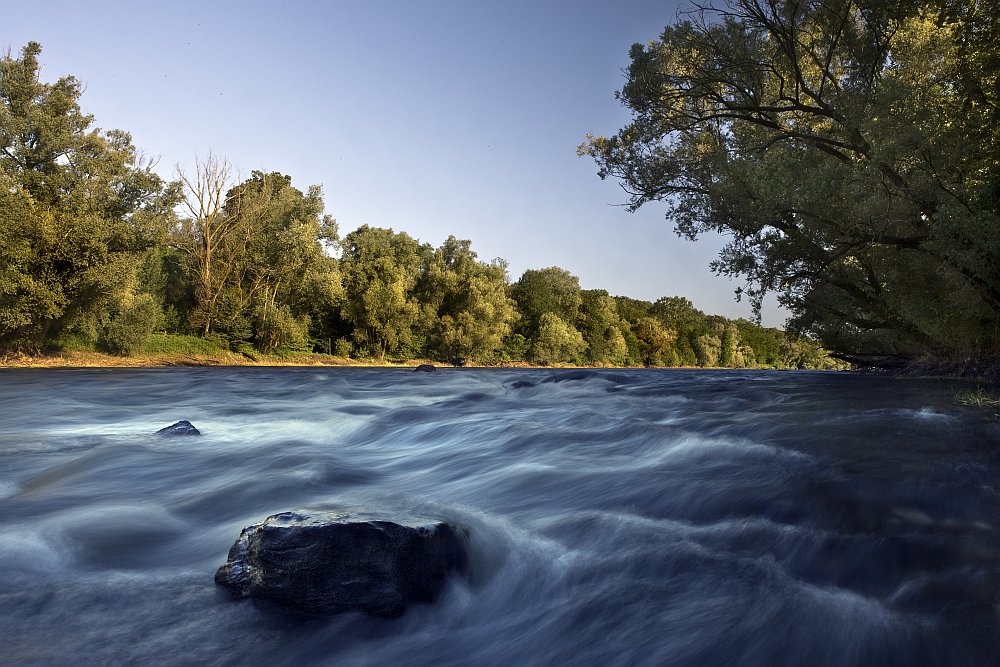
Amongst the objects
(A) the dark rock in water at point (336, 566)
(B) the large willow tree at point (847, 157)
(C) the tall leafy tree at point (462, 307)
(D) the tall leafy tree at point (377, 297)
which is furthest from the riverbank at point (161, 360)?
(A) the dark rock in water at point (336, 566)

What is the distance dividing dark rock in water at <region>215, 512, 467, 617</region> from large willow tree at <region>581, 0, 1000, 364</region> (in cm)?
1322

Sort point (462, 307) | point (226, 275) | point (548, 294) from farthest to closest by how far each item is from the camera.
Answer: point (548, 294), point (462, 307), point (226, 275)

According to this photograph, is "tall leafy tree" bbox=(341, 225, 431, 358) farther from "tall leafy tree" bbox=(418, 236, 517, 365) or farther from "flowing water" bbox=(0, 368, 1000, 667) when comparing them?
"flowing water" bbox=(0, 368, 1000, 667)

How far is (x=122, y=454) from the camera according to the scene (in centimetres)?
851

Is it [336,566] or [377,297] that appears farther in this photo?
[377,297]

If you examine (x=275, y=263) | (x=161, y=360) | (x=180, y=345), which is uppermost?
(x=275, y=263)

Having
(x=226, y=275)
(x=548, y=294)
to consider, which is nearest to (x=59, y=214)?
(x=226, y=275)

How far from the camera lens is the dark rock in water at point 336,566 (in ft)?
11.8

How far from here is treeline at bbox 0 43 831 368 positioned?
33.1m

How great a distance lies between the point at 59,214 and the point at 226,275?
52.8 ft

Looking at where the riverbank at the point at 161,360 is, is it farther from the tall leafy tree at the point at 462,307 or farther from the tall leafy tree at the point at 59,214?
the tall leafy tree at the point at 462,307

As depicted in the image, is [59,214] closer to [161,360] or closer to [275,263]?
[161,360]

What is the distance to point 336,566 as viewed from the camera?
11.9 feet

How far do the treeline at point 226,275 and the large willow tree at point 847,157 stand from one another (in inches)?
297
